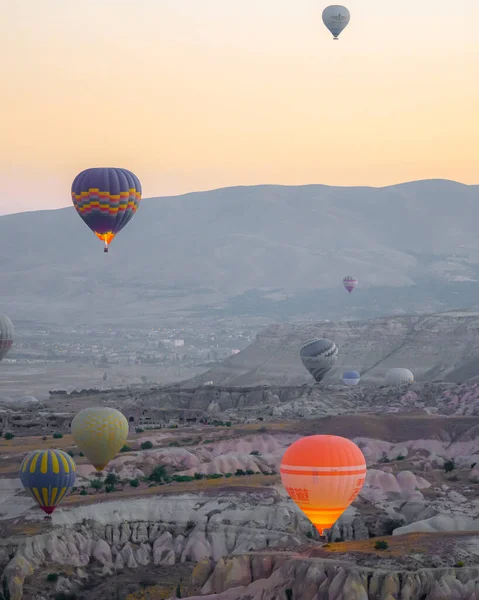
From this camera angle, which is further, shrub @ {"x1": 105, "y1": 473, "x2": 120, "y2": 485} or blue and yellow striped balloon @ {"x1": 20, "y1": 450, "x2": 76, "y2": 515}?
shrub @ {"x1": 105, "y1": 473, "x2": 120, "y2": 485}

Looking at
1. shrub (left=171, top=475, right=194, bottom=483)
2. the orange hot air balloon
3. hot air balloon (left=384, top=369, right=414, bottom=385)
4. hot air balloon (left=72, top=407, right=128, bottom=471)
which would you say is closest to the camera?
the orange hot air balloon

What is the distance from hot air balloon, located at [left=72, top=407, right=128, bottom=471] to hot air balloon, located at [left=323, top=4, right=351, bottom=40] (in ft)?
166

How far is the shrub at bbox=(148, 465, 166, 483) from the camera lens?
282ft

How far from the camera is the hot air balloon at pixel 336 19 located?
4906 inches

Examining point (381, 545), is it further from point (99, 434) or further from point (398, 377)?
point (398, 377)

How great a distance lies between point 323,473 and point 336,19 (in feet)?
233

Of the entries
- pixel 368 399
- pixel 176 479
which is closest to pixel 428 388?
pixel 368 399

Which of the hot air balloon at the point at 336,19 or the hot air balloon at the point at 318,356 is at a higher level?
the hot air balloon at the point at 336,19

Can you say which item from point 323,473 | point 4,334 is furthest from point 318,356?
point 323,473

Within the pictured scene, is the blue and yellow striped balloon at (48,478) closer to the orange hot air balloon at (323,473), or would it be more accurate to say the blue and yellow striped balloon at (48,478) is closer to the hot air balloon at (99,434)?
the hot air balloon at (99,434)

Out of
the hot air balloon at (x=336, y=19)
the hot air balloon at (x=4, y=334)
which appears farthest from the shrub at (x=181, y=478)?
the hot air balloon at (x=336, y=19)

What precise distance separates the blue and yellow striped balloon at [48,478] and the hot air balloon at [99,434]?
443 inches

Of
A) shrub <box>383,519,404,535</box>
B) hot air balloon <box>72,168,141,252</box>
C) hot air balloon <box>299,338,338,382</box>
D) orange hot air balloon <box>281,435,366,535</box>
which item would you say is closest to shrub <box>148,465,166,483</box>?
shrub <box>383,519,404,535</box>

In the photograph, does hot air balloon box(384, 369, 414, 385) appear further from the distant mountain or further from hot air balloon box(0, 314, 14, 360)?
hot air balloon box(0, 314, 14, 360)
